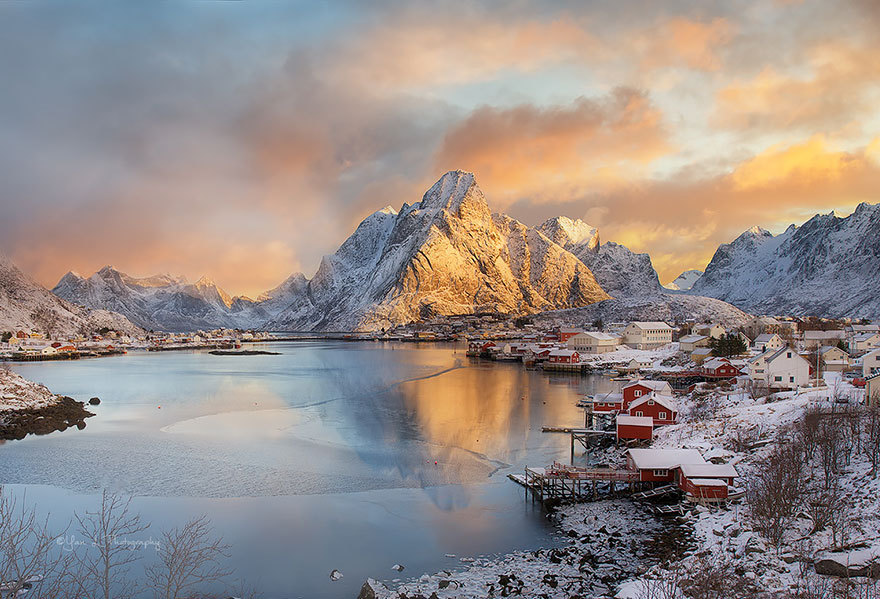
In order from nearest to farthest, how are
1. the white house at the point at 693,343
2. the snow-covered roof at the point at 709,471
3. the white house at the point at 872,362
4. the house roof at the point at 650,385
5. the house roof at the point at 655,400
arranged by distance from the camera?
the snow-covered roof at the point at 709,471 < the house roof at the point at 655,400 < the house roof at the point at 650,385 < the white house at the point at 872,362 < the white house at the point at 693,343

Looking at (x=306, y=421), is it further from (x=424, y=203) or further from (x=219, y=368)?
(x=424, y=203)

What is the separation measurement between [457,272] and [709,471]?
493 feet

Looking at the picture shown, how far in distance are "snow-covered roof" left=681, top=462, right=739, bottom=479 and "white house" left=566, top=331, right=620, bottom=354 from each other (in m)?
52.9

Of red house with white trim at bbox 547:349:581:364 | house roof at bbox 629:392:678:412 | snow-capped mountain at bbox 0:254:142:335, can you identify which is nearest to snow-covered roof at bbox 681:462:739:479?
house roof at bbox 629:392:678:412

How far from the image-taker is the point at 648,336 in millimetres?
75125

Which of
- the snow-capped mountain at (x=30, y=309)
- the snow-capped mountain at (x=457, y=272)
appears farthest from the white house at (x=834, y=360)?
the snow-capped mountain at (x=457, y=272)

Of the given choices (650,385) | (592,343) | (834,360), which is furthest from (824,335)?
(650,385)

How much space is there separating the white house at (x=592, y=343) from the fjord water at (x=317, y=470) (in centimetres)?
2809

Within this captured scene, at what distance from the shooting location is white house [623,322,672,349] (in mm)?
74750

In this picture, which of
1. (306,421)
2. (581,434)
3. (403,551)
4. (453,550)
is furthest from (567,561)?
(306,421)

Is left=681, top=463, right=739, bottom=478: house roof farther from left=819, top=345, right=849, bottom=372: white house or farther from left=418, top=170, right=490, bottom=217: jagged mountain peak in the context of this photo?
left=418, top=170, right=490, bottom=217: jagged mountain peak

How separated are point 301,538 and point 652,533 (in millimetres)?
9195

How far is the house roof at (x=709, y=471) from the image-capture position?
1690 cm

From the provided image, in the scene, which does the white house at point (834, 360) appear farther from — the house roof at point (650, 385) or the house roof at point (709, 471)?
the house roof at point (709, 471)
